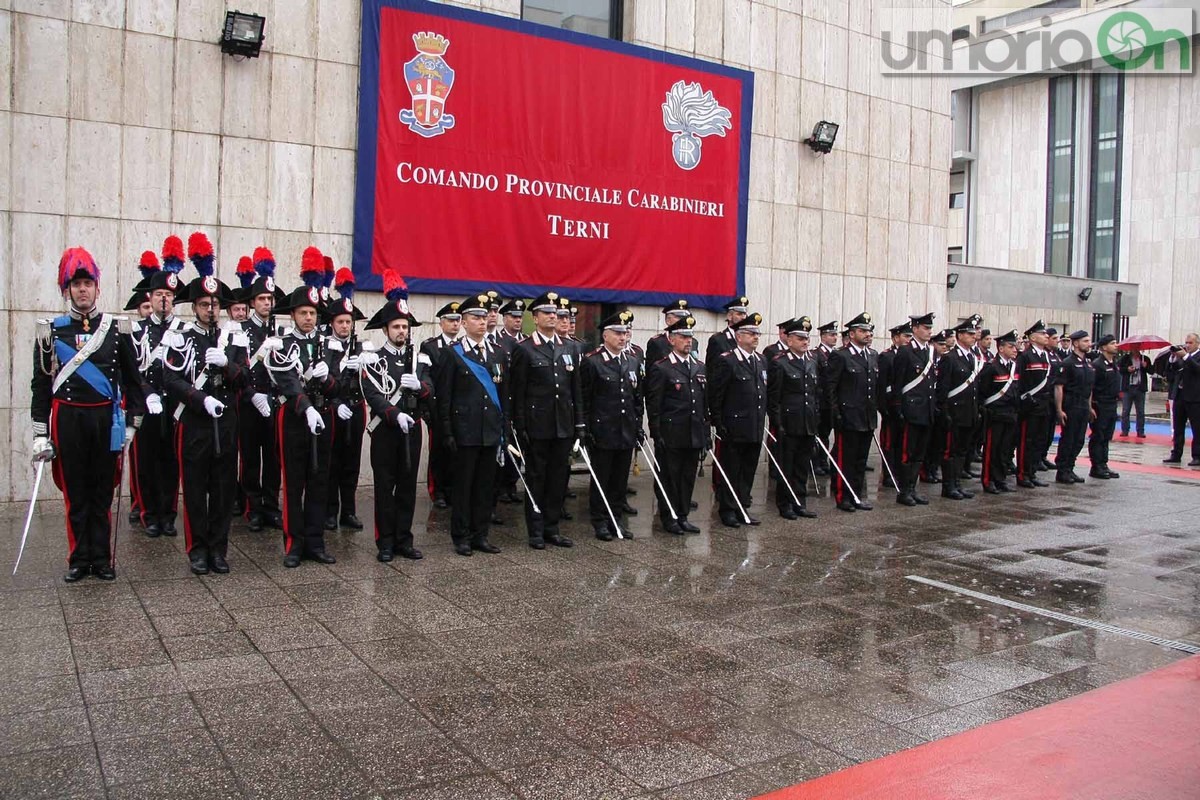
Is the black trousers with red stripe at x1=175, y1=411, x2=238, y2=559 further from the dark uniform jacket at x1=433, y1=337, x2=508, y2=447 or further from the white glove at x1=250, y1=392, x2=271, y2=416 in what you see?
the dark uniform jacket at x1=433, y1=337, x2=508, y2=447

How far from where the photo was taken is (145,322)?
7.45 m

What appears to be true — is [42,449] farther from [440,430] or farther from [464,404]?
[464,404]

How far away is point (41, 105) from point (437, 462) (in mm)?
4539

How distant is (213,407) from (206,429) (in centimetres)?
23

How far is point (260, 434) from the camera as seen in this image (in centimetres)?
802

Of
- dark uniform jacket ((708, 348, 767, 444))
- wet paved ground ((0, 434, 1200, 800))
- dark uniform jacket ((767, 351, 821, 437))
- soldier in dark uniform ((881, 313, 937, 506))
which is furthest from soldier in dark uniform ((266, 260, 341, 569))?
soldier in dark uniform ((881, 313, 937, 506))

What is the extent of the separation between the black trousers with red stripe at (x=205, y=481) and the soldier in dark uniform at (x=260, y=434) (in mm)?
776

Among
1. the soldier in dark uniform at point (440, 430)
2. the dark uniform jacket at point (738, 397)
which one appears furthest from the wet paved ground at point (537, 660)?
the soldier in dark uniform at point (440, 430)

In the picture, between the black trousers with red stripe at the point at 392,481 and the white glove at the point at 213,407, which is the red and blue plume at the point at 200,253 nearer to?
the white glove at the point at 213,407

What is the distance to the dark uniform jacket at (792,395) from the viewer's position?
9.43 m

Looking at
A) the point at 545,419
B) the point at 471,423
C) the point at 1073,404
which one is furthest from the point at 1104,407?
the point at 471,423

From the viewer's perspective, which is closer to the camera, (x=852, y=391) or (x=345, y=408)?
(x=345, y=408)

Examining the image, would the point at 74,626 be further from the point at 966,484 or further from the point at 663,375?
the point at 966,484

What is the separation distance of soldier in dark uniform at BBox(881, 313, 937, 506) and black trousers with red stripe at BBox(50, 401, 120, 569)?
23.7 feet
